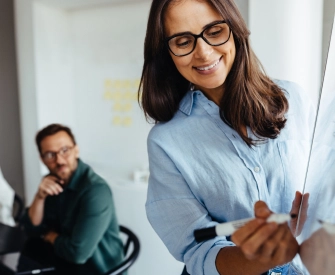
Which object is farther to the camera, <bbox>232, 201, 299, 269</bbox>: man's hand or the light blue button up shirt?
the light blue button up shirt

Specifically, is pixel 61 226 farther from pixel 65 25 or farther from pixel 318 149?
pixel 318 149

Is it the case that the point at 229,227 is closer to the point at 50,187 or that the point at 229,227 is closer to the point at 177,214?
the point at 177,214

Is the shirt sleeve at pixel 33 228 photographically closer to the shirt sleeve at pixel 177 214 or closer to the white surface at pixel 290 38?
the shirt sleeve at pixel 177 214

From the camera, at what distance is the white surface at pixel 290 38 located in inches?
28.2

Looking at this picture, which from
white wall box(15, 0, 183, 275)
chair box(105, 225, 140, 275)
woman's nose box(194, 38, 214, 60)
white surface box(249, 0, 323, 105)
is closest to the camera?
woman's nose box(194, 38, 214, 60)

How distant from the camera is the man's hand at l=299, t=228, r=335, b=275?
354 millimetres

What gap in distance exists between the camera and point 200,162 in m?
0.58

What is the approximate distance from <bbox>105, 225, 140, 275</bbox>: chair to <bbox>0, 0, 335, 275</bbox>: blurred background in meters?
0.02

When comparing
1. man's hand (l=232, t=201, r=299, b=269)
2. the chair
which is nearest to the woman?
man's hand (l=232, t=201, r=299, b=269)

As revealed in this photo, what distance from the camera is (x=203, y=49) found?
0.52m

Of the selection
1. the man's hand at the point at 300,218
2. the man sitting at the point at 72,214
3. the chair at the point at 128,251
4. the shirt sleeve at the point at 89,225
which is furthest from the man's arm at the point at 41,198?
the man's hand at the point at 300,218

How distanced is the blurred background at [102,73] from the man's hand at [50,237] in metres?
0.20

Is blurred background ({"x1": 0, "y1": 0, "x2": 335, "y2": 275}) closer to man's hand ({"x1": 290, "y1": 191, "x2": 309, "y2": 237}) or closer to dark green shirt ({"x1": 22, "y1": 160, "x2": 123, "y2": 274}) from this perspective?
dark green shirt ({"x1": 22, "y1": 160, "x2": 123, "y2": 274})

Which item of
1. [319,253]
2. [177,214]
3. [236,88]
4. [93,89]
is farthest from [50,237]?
[319,253]
